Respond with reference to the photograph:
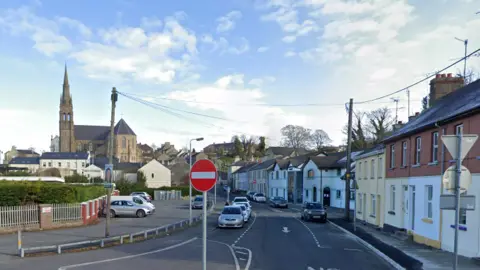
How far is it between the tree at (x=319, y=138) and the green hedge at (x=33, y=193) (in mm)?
92886

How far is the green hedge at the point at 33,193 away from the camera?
24.0 m

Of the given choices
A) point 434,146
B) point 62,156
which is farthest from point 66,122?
point 434,146

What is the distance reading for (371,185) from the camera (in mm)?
29484

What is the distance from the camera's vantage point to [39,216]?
77.7 ft

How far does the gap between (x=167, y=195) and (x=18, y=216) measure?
5167 cm

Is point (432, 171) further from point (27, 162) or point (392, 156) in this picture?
point (27, 162)

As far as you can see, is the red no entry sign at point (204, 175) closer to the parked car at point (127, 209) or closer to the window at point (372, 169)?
the window at point (372, 169)

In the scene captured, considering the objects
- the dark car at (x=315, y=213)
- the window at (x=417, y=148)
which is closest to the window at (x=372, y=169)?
the dark car at (x=315, y=213)

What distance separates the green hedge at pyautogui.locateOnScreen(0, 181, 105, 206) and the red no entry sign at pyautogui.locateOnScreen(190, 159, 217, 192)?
2110 centimetres

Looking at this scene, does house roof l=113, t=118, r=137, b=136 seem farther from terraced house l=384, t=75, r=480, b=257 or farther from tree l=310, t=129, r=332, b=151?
terraced house l=384, t=75, r=480, b=257

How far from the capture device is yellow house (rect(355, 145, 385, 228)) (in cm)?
2703

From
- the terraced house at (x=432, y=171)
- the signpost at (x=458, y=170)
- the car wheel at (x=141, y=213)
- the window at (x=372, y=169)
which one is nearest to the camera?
the signpost at (x=458, y=170)

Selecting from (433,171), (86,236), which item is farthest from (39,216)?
(433,171)

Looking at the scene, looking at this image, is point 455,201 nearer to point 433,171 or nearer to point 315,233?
point 433,171
